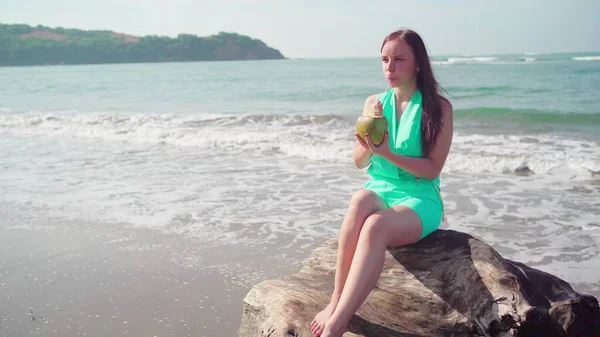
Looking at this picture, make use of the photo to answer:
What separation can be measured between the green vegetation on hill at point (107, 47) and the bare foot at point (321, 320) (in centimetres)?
10311

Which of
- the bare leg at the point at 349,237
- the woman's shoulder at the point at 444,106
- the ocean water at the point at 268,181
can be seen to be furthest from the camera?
the ocean water at the point at 268,181

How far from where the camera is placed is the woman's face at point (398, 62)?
3.85m

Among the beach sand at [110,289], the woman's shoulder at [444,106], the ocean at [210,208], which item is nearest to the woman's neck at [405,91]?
the woman's shoulder at [444,106]

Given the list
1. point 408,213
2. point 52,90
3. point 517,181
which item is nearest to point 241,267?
point 408,213

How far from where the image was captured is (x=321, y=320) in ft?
10.8

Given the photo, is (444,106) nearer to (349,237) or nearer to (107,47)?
(349,237)

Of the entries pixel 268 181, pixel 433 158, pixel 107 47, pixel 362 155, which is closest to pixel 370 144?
pixel 362 155

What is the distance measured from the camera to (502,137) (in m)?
14.6

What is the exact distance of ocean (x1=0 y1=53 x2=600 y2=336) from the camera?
195 inches

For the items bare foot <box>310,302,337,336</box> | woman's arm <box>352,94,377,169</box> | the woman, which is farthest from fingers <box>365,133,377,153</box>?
bare foot <box>310,302,337,336</box>

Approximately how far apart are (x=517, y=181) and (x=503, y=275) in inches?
267

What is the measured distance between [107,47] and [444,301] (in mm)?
111726

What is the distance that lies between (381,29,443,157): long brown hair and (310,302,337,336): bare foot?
1.28 m

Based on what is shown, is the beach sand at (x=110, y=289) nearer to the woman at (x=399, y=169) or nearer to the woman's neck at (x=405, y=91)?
the woman at (x=399, y=169)
